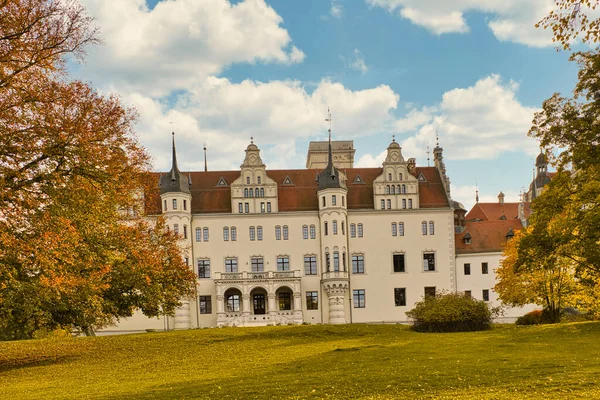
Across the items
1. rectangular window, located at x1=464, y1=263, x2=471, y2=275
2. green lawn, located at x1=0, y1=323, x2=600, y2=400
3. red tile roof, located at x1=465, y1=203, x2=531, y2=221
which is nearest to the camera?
green lawn, located at x1=0, y1=323, x2=600, y2=400

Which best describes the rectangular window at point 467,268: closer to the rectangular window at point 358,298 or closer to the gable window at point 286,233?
the rectangular window at point 358,298

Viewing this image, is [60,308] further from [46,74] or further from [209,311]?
[209,311]

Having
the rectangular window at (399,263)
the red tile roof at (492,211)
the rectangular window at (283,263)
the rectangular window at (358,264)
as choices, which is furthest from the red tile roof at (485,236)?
the rectangular window at (283,263)

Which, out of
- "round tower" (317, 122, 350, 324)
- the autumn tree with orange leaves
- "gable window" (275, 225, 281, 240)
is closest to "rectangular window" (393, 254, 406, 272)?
"round tower" (317, 122, 350, 324)

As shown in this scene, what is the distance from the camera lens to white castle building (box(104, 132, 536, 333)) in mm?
49656

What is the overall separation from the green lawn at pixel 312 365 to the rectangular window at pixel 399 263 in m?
23.7

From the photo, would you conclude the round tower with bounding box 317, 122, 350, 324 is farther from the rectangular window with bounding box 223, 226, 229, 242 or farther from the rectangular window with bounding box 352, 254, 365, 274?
the rectangular window with bounding box 223, 226, 229, 242

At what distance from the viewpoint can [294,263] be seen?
5100cm

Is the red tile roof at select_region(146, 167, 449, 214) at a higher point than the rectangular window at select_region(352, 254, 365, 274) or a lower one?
higher

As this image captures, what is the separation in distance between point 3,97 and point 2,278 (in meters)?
4.62

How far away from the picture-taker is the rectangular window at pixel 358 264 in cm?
5188

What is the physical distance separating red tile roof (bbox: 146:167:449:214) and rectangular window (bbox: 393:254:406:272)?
5.03m

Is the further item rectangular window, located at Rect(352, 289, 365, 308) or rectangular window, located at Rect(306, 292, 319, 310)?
rectangular window, located at Rect(352, 289, 365, 308)

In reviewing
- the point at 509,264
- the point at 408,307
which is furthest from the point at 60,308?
the point at 408,307
